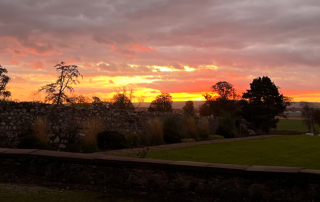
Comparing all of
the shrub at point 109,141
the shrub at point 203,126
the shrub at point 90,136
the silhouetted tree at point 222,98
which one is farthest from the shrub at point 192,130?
the silhouetted tree at point 222,98

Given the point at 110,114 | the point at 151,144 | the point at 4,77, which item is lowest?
the point at 151,144

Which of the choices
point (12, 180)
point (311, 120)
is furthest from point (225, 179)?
point (311, 120)

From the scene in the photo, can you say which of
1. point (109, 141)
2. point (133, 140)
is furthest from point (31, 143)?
point (133, 140)

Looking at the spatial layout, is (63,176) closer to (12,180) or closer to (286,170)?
(12,180)

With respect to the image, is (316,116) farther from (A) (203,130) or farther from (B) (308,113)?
(A) (203,130)

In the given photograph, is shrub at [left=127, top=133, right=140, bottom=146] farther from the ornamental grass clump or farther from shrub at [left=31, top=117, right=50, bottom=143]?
the ornamental grass clump

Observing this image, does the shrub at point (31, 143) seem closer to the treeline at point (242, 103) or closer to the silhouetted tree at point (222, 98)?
the treeline at point (242, 103)

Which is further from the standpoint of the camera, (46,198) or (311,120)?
(311,120)

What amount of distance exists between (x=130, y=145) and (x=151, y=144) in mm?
1143

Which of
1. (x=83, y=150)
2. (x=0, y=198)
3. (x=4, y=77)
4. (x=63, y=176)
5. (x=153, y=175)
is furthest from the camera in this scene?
(x=4, y=77)

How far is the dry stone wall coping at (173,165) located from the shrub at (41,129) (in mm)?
4686

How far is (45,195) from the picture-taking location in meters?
4.36

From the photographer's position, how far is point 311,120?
3659 cm

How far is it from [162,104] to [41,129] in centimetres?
3026
